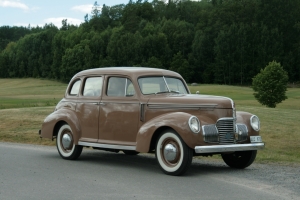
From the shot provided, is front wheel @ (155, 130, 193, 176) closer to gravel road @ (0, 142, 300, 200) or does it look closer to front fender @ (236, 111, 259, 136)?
gravel road @ (0, 142, 300, 200)

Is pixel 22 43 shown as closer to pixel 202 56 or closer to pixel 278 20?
pixel 202 56

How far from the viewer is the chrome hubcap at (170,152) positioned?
873 centimetres

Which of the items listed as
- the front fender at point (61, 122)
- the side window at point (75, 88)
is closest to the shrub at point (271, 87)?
the side window at point (75, 88)

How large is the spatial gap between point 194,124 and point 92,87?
10.2 feet

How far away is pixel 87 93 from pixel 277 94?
39.2m

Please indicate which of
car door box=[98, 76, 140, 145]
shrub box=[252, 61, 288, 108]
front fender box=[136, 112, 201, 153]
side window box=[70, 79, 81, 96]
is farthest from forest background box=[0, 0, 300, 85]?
front fender box=[136, 112, 201, 153]

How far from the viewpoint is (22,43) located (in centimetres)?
14575

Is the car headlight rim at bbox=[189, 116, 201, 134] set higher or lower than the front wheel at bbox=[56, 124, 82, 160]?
higher

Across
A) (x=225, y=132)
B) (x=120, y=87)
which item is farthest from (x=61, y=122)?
(x=225, y=132)

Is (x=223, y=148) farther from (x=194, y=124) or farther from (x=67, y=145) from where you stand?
(x=67, y=145)

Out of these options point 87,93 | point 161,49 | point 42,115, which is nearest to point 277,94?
point 42,115

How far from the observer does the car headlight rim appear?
8.52m

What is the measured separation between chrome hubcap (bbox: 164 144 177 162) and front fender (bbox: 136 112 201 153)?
13.1 inches

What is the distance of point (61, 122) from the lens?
11297 mm
